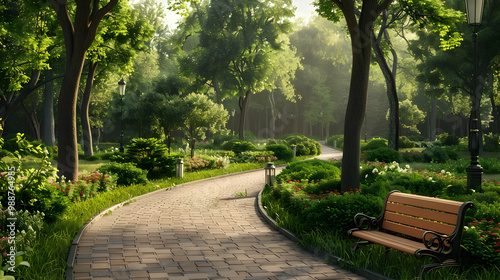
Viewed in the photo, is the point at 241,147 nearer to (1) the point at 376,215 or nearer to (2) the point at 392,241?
(1) the point at 376,215

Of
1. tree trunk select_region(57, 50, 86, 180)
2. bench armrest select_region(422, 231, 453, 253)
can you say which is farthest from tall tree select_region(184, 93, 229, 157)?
bench armrest select_region(422, 231, 453, 253)

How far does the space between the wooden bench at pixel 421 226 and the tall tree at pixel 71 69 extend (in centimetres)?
881

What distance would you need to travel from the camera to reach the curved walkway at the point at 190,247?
6332mm

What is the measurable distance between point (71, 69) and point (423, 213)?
10.6 m

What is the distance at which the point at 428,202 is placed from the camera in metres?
6.42

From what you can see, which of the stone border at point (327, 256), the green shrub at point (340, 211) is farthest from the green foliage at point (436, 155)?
the green shrub at point (340, 211)

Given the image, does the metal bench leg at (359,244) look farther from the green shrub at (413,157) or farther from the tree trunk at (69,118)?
the green shrub at (413,157)

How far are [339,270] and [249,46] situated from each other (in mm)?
32956

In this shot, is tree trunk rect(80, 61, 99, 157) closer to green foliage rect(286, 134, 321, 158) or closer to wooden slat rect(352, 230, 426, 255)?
green foliage rect(286, 134, 321, 158)

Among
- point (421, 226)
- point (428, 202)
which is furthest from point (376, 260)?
point (428, 202)

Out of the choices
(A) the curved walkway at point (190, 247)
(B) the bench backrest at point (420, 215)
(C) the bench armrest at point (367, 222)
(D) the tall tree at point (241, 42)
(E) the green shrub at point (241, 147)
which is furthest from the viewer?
(D) the tall tree at point (241, 42)

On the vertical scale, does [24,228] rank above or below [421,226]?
below

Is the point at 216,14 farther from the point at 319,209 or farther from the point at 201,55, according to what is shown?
the point at 319,209

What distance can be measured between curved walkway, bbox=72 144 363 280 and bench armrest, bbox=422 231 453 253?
1.12 meters
